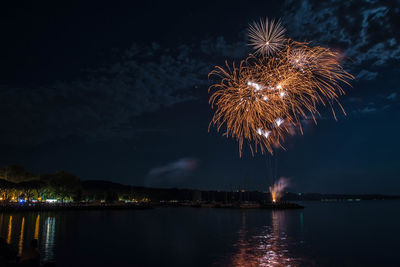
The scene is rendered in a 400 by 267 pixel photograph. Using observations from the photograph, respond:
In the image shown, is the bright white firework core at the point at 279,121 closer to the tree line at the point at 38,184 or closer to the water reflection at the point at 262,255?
the water reflection at the point at 262,255

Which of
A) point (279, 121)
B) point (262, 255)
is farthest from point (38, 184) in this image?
point (279, 121)

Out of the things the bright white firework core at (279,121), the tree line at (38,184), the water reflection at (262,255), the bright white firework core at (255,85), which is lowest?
the water reflection at (262,255)

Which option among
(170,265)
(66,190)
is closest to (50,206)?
(66,190)

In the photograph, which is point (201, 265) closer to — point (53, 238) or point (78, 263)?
point (78, 263)

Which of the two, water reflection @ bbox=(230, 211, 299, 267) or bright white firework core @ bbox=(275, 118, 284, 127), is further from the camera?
bright white firework core @ bbox=(275, 118, 284, 127)

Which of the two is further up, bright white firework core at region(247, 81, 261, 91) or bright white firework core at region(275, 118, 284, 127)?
bright white firework core at region(247, 81, 261, 91)

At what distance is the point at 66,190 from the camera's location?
97.2 metres

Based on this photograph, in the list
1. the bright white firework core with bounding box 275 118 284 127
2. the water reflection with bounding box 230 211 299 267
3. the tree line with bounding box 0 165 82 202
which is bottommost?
the water reflection with bounding box 230 211 299 267

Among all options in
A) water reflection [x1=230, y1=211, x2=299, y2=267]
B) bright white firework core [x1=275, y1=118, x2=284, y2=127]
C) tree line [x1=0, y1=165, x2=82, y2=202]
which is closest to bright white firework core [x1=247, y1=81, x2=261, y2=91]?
bright white firework core [x1=275, y1=118, x2=284, y2=127]

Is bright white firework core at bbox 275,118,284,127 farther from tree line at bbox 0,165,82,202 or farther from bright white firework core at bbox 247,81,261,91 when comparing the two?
tree line at bbox 0,165,82,202

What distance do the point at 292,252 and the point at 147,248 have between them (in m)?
10.8

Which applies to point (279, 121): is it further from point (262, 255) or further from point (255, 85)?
point (262, 255)

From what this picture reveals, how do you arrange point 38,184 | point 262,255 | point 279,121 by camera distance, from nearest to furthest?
1. point 262,255
2. point 279,121
3. point 38,184

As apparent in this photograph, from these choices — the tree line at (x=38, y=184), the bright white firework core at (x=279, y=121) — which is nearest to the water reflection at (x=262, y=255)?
the bright white firework core at (x=279, y=121)
